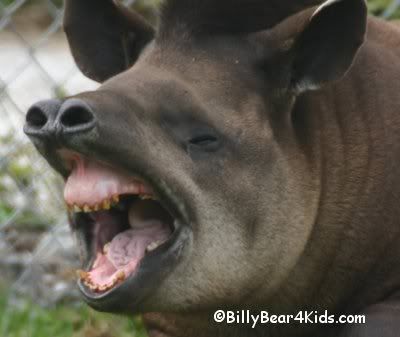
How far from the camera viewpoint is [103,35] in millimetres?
4488

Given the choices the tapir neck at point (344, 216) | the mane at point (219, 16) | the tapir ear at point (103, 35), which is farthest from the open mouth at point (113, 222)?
the tapir ear at point (103, 35)

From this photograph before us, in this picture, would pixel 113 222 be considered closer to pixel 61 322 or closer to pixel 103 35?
pixel 103 35

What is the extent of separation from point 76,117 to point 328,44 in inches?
32.8

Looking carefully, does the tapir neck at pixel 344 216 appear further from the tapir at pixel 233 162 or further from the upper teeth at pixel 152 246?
the upper teeth at pixel 152 246

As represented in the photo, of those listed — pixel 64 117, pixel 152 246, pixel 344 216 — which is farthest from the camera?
pixel 344 216

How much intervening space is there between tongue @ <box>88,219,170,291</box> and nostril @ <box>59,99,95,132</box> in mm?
402

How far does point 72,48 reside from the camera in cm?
452

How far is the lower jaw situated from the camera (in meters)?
3.82

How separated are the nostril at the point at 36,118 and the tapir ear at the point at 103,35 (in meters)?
0.75

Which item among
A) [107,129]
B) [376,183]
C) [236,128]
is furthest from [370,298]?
[107,129]

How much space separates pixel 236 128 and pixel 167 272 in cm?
46

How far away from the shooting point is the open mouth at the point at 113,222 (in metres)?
3.79

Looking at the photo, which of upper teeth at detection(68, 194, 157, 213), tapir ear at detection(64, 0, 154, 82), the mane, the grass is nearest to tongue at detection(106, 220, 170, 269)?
upper teeth at detection(68, 194, 157, 213)

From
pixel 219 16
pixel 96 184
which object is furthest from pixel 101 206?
pixel 219 16
